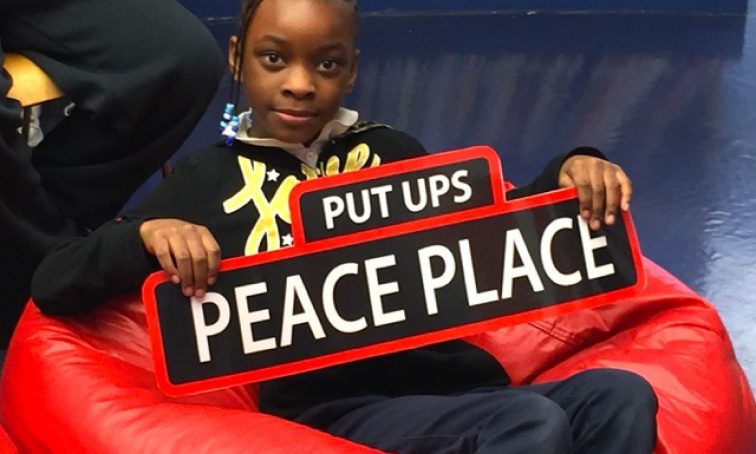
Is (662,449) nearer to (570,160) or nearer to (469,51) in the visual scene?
(570,160)

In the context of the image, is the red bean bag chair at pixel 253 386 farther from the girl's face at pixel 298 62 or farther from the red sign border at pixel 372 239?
the girl's face at pixel 298 62

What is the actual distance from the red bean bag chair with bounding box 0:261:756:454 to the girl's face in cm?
33

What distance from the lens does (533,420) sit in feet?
3.03

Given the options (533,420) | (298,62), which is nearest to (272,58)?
(298,62)

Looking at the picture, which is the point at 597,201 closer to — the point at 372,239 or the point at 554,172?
the point at 554,172

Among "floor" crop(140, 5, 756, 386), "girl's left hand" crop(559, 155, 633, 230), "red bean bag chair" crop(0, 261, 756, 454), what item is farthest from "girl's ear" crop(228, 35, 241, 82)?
"floor" crop(140, 5, 756, 386)

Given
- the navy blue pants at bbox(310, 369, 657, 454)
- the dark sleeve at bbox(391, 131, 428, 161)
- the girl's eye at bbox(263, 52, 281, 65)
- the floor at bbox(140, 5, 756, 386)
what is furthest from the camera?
the floor at bbox(140, 5, 756, 386)

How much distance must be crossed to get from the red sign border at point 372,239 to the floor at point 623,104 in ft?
2.63

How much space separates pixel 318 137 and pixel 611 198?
0.36m

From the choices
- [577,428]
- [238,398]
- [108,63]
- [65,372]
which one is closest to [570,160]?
[577,428]

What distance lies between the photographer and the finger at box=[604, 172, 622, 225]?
40.5 inches

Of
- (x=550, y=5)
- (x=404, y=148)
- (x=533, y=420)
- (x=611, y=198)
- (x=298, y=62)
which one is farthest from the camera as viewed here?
(x=550, y=5)

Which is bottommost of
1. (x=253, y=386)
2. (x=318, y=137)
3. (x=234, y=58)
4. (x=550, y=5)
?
(x=253, y=386)

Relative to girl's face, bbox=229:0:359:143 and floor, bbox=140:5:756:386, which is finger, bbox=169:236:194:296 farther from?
floor, bbox=140:5:756:386
